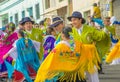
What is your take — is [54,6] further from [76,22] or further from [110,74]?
[76,22]

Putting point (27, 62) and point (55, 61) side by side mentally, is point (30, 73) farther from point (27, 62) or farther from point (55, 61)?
point (55, 61)

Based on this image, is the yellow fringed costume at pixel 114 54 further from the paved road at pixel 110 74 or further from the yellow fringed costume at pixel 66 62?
the yellow fringed costume at pixel 66 62

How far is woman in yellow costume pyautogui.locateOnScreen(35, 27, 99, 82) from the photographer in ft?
24.5

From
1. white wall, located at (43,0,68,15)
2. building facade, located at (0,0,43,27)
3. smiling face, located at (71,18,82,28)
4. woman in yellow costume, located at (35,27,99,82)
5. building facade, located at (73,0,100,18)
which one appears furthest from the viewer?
building facade, located at (0,0,43,27)

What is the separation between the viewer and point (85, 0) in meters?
27.5

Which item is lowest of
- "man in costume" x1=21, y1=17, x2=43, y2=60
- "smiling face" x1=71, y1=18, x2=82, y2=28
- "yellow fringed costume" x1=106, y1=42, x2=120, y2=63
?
"yellow fringed costume" x1=106, y1=42, x2=120, y2=63

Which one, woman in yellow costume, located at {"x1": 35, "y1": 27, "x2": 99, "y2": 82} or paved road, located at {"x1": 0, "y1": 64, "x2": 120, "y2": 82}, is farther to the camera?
paved road, located at {"x1": 0, "y1": 64, "x2": 120, "y2": 82}

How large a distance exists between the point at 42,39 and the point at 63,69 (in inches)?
115

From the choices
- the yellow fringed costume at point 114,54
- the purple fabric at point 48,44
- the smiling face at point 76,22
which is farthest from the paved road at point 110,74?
the smiling face at point 76,22

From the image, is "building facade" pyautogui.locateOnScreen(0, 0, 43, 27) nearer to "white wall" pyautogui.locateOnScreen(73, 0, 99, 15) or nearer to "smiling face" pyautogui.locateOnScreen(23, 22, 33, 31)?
"white wall" pyautogui.locateOnScreen(73, 0, 99, 15)

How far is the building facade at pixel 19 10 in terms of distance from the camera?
40.2 metres

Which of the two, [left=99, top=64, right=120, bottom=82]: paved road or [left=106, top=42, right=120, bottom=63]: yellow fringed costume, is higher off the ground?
[left=106, top=42, right=120, bottom=63]: yellow fringed costume

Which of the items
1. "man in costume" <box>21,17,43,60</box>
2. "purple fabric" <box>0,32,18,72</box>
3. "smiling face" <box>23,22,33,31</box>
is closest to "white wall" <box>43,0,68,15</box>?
"purple fabric" <box>0,32,18,72</box>

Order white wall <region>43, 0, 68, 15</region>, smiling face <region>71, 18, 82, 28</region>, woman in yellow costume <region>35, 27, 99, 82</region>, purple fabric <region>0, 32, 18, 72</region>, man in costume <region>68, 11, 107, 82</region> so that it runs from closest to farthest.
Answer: woman in yellow costume <region>35, 27, 99, 82</region> → man in costume <region>68, 11, 107, 82</region> → smiling face <region>71, 18, 82, 28</region> → purple fabric <region>0, 32, 18, 72</region> → white wall <region>43, 0, 68, 15</region>
